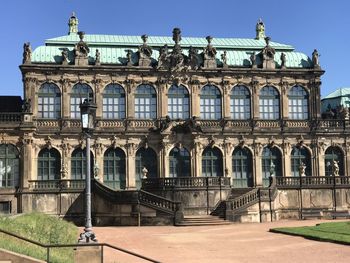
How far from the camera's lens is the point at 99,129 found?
49.2 m

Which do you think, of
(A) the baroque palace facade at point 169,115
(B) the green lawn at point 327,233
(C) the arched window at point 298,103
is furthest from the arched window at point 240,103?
(B) the green lawn at point 327,233

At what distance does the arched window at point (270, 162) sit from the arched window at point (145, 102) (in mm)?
10741

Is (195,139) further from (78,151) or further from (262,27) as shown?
(262,27)

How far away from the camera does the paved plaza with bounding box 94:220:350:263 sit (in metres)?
20.8

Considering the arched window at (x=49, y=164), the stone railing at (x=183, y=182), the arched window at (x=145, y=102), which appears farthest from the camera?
the arched window at (x=145, y=102)

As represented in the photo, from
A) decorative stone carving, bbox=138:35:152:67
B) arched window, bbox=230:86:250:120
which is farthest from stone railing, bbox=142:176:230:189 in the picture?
decorative stone carving, bbox=138:35:152:67

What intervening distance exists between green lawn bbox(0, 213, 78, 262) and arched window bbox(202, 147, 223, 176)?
25.0 meters

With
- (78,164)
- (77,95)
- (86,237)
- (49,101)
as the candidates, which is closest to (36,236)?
(86,237)

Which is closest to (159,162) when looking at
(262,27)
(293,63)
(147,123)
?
(147,123)

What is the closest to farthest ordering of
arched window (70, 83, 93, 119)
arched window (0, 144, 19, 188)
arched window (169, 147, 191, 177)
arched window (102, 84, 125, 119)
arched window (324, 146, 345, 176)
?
arched window (0, 144, 19, 188) → arched window (70, 83, 93, 119) → arched window (169, 147, 191, 177) → arched window (102, 84, 125, 119) → arched window (324, 146, 345, 176)

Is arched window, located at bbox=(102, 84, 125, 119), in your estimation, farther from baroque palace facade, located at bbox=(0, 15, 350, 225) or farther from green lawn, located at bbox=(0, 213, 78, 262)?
green lawn, located at bbox=(0, 213, 78, 262)

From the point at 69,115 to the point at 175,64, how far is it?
10.5 meters

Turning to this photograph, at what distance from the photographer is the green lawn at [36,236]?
664 inches

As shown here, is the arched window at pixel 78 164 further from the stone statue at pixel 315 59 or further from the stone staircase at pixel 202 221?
the stone statue at pixel 315 59
